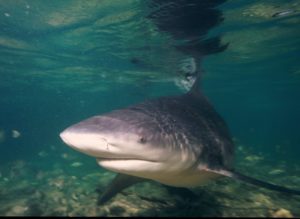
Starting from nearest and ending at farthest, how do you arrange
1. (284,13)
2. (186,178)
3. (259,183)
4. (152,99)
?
(259,183) < (186,178) < (152,99) < (284,13)

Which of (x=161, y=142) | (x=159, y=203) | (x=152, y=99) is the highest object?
(x=152, y=99)

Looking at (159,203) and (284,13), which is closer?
(159,203)

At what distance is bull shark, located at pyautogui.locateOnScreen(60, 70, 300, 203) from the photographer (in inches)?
145

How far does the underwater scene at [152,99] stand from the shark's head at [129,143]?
2cm

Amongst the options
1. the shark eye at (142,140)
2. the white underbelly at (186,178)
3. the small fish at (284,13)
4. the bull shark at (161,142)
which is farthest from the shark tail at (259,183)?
the small fish at (284,13)

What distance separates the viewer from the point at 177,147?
16.1 feet

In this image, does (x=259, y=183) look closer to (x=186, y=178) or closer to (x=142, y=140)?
(x=186, y=178)

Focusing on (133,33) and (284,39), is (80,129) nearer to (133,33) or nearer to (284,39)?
(133,33)

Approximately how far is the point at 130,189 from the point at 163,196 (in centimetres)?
114

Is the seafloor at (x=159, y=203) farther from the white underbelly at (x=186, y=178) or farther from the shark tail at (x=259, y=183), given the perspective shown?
the white underbelly at (x=186, y=178)

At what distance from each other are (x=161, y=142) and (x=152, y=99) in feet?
6.87

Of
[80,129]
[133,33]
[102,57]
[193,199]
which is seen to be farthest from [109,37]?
[80,129]

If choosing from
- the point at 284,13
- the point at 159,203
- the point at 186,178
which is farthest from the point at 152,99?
the point at 284,13

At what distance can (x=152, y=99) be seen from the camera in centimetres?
647
